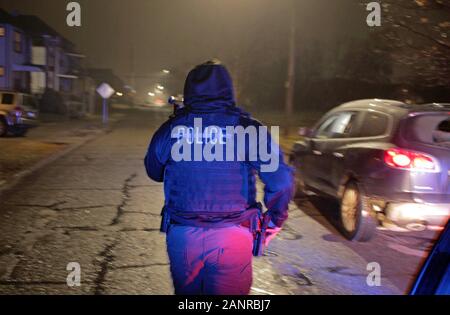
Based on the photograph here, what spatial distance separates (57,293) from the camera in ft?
14.1

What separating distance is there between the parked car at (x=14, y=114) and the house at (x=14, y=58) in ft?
49.1

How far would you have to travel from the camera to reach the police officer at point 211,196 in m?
2.55

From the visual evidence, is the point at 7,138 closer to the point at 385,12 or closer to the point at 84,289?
the point at 385,12

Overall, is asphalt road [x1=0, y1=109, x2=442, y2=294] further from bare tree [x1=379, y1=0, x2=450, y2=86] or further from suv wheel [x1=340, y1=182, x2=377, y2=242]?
bare tree [x1=379, y1=0, x2=450, y2=86]

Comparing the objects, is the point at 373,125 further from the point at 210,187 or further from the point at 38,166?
the point at 38,166

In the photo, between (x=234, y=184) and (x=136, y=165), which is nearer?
(x=234, y=184)

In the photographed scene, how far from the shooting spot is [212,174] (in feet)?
8.44

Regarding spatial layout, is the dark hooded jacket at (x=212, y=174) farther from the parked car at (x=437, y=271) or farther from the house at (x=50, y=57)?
the house at (x=50, y=57)

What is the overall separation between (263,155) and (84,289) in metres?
2.51

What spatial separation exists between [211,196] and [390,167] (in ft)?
11.9

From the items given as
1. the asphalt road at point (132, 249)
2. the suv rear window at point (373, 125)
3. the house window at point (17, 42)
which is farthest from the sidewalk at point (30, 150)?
the house window at point (17, 42)

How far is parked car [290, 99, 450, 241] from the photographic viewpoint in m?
5.54

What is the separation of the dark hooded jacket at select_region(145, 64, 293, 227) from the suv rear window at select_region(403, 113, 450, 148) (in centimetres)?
362
